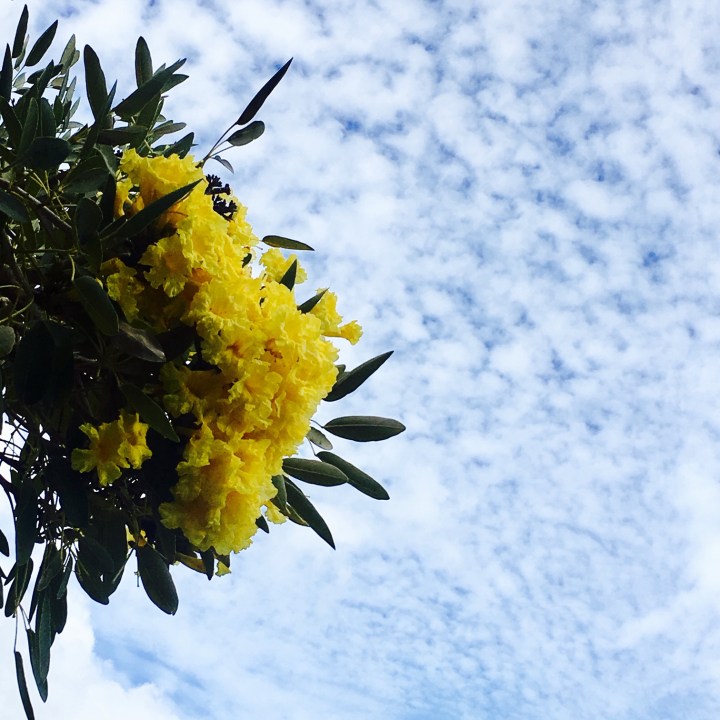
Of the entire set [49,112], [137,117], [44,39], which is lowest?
[49,112]

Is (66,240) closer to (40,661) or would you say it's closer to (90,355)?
(90,355)

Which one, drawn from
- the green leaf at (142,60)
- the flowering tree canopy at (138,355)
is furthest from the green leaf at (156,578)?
the green leaf at (142,60)

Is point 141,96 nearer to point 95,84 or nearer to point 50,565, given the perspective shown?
point 95,84

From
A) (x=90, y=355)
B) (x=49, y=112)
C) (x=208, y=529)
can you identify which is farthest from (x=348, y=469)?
(x=49, y=112)

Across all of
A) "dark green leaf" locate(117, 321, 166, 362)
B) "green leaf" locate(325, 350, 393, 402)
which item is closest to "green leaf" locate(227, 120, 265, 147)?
"green leaf" locate(325, 350, 393, 402)

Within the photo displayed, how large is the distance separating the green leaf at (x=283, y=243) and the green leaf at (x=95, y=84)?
0.36 meters

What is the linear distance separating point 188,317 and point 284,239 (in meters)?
0.47

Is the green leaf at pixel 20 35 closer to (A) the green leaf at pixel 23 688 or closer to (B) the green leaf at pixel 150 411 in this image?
(B) the green leaf at pixel 150 411

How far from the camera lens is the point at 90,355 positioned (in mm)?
1295

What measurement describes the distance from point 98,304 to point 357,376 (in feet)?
1.74

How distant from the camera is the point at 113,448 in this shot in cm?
123

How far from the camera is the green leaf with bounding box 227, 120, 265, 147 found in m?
1.61

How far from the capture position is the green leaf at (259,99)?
147cm

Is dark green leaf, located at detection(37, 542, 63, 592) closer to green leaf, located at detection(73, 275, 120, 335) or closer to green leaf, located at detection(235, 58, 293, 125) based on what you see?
green leaf, located at detection(73, 275, 120, 335)
